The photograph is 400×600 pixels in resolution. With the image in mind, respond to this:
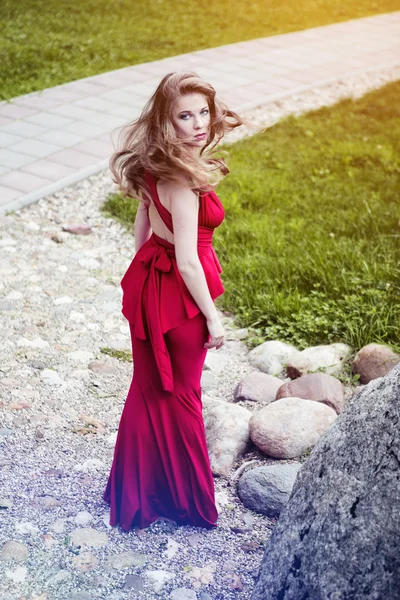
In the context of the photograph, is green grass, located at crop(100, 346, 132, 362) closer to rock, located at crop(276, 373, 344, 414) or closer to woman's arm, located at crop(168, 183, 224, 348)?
rock, located at crop(276, 373, 344, 414)

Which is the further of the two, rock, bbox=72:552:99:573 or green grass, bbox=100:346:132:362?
green grass, bbox=100:346:132:362

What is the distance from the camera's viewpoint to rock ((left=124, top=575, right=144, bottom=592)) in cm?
286

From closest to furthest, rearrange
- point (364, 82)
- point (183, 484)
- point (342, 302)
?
point (183, 484), point (342, 302), point (364, 82)

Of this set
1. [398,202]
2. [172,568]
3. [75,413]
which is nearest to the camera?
[172,568]

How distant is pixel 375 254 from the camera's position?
559 centimetres

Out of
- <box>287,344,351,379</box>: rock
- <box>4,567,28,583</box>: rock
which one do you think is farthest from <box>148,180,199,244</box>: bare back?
<box>287,344,351,379</box>: rock

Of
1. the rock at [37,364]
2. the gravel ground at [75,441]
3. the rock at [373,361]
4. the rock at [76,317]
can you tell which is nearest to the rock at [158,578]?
the gravel ground at [75,441]

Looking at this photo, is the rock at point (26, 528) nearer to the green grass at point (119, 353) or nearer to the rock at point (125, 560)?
the rock at point (125, 560)

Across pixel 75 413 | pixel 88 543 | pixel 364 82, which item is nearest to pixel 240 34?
pixel 364 82

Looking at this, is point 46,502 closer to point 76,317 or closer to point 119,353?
point 119,353

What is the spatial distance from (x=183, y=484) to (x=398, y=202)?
423 centimetres

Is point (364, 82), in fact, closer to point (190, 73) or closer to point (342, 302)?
point (342, 302)

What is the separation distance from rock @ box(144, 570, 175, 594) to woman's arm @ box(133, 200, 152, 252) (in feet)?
4.26

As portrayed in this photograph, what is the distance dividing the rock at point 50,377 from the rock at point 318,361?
1.34 meters
